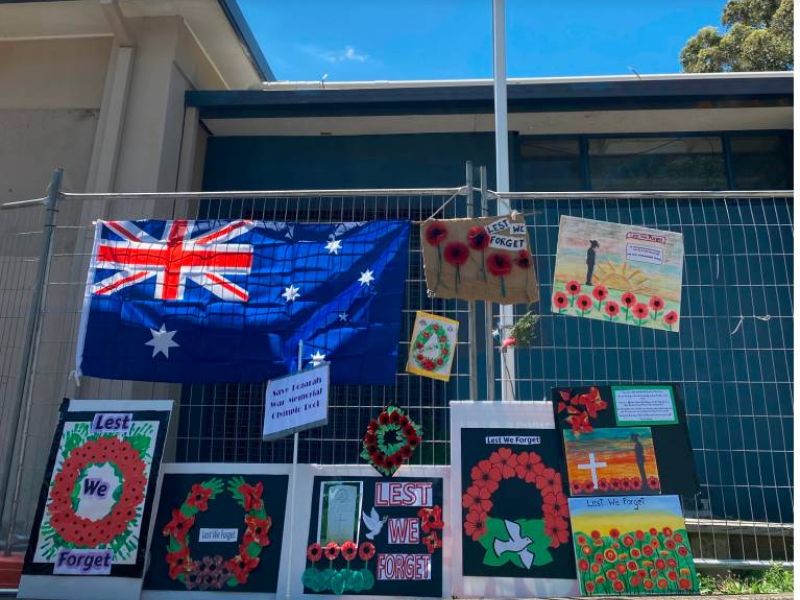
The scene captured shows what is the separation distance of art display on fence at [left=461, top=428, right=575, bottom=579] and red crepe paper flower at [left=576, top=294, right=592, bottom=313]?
889 mm

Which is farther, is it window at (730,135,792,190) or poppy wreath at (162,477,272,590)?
window at (730,135,792,190)

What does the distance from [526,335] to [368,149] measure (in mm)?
4128

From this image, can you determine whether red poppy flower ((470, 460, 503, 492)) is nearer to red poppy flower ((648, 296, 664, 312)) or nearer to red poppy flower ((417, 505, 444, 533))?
red poppy flower ((417, 505, 444, 533))

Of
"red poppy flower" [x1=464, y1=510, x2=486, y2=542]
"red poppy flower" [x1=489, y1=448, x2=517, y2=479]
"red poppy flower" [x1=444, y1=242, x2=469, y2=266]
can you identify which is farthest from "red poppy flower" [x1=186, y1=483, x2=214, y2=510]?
"red poppy flower" [x1=444, y1=242, x2=469, y2=266]

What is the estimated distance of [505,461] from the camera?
4391 millimetres

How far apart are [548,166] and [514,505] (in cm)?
537

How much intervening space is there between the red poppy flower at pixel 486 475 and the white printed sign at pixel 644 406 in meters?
0.83

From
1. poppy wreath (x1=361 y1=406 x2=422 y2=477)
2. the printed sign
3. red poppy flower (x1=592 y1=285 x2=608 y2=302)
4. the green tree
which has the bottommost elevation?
poppy wreath (x1=361 y1=406 x2=422 y2=477)

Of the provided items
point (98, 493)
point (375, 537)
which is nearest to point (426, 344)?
point (375, 537)

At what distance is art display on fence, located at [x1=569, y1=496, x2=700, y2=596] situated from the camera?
4.05 m

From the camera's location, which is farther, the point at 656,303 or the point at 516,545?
the point at 656,303

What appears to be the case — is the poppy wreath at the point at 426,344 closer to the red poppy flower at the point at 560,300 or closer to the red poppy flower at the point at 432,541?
the red poppy flower at the point at 560,300

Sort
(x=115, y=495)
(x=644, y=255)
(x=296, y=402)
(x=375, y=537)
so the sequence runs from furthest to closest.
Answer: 1. (x=644, y=255)
2. (x=296, y=402)
3. (x=115, y=495)
4. (x=375, y=537)

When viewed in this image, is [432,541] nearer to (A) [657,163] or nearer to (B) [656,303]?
(B) [656,303]
